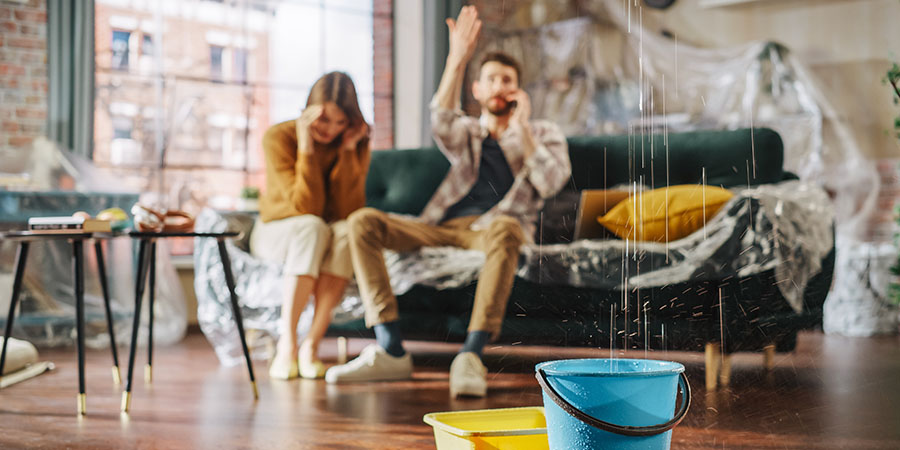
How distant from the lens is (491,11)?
487 cm

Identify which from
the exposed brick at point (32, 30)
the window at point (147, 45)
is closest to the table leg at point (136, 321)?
the exposed brick at point (32, 30)

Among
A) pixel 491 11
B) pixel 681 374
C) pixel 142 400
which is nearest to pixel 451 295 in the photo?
pixel 142 400

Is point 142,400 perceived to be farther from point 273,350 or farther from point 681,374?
point 681,374

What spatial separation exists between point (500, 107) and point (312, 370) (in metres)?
1.04

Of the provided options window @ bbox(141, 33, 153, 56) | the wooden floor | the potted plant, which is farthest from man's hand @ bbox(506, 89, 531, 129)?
window @ bbox(141, 33, 153, 56)

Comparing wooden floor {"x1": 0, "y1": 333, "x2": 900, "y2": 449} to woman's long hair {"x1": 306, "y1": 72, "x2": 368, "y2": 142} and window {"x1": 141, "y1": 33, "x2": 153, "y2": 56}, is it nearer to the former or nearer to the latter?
woman's long hair {"x1": 306, "y1": 72, "x2": 368, "y2": 142}

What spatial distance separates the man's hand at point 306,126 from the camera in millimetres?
2814

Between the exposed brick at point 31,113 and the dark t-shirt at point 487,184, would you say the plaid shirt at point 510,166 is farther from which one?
the exposed brick at point 31,113

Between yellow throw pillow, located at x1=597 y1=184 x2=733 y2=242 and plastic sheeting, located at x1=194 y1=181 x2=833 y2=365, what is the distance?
43 millimetres

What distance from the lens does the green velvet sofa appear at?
2.33 meters

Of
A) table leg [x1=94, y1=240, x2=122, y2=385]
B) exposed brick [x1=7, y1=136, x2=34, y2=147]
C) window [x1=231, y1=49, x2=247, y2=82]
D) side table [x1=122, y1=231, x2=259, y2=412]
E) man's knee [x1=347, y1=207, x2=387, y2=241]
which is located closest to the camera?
side table [x1=122, y1=231, x2=259, y2=412]

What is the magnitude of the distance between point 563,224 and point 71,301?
189 centimetres

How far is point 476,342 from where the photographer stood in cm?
236

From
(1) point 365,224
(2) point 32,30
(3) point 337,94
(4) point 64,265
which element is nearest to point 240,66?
(2) point 32,30
